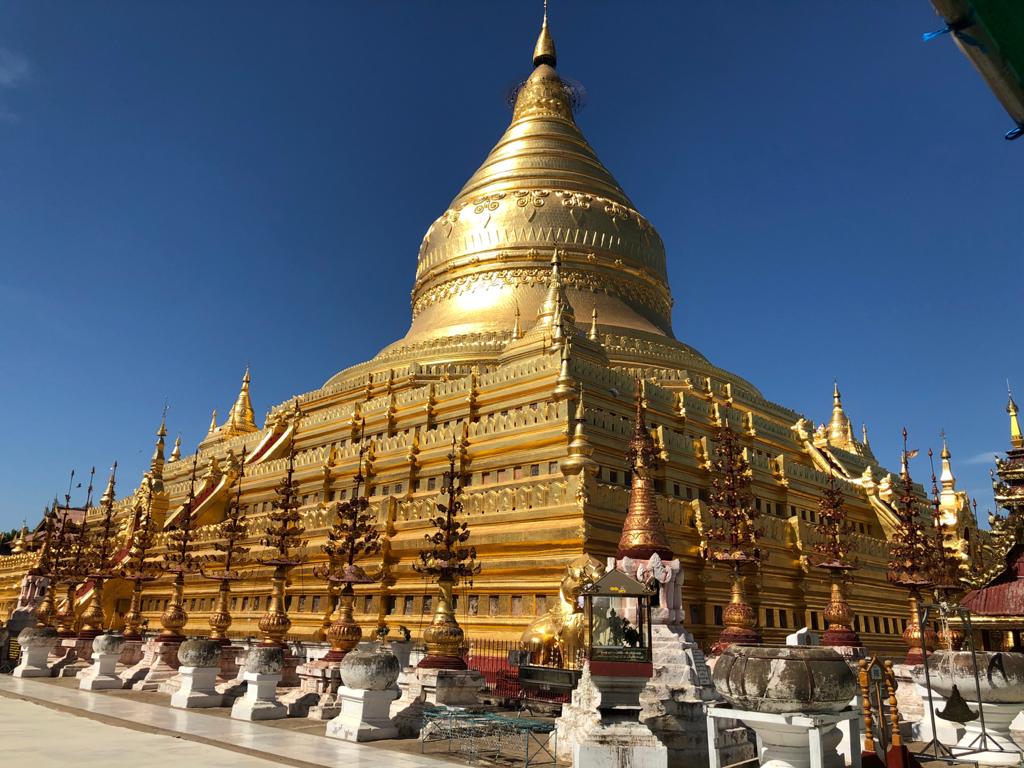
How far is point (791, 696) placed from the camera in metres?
6.36

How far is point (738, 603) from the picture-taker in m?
16.8

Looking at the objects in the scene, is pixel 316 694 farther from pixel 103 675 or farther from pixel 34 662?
pixel 34 662

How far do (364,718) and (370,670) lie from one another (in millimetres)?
814

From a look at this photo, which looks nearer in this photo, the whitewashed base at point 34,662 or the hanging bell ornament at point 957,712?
the hanging bell ornament at point 957,712

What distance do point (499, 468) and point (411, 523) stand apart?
3393 mm

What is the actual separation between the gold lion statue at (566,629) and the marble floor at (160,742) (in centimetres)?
536

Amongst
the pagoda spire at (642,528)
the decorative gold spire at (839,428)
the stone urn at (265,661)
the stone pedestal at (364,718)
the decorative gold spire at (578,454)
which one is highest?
the decorative gold spire at (839,428)

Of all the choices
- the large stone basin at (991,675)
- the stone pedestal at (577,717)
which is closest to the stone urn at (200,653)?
the stone pedestal at (577,717)

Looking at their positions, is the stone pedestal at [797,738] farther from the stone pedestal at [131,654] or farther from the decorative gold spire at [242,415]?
the decorative gold spire at [242,415]

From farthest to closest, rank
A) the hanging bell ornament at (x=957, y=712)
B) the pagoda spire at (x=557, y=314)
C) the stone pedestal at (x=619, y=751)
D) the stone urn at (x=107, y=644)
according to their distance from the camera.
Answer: the pagoda spire at (x=557, y=314) < the stone urn at (x=107, y=644) < the stone pedestal at (x=619, y=751) < the hanging bell ornament at (x=957, y=712)

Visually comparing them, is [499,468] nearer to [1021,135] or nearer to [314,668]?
[314,668]

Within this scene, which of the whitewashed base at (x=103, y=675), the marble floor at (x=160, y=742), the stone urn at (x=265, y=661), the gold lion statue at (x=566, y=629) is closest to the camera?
the marble floor at (x=160, y=742)

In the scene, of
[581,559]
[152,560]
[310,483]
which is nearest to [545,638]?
[581,559]

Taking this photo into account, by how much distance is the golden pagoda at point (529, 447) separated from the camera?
76.4 feet
